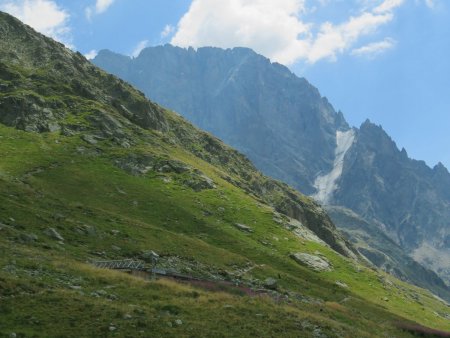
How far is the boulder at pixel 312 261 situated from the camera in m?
89.5

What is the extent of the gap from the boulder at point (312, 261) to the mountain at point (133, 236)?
397 millimetres

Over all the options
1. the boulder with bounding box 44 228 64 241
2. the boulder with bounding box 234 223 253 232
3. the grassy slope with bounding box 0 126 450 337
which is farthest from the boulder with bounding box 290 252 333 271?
the boulder with bounding box 44 228 64 241

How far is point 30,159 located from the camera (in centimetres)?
9619

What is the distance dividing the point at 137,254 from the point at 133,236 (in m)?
6.73

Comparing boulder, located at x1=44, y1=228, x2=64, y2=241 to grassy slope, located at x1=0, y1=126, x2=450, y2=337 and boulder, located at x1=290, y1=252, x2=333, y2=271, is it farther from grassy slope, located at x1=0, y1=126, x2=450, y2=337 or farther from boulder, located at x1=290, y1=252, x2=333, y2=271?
boulder, located at x1=290, y1=252, x2=333, y2=271

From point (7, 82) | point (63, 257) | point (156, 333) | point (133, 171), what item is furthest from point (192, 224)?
point (7, 82)

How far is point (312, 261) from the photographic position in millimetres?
A: 91875

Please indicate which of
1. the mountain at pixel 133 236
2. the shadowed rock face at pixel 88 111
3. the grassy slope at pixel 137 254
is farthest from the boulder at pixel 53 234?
the shadowed rock face at pixel 88 111

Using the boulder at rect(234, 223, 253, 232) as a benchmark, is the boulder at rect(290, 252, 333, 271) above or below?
below

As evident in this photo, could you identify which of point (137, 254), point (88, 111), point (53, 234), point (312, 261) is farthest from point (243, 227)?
point (88, 111)

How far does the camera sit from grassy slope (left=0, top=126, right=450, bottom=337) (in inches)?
1150

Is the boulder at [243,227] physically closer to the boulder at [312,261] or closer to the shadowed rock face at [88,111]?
the boulder at [312,261]

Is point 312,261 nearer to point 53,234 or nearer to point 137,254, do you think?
point 137,254

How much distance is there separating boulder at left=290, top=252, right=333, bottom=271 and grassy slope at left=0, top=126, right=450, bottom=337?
6.18 ft
